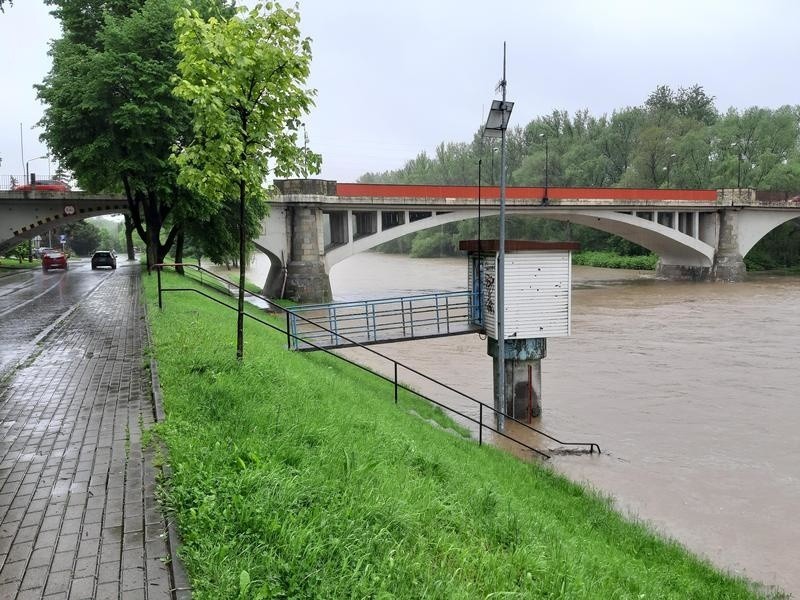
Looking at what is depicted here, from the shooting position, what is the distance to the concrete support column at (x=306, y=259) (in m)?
31.2

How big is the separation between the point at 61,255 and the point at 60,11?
54.9 feet

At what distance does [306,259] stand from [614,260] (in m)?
36.2

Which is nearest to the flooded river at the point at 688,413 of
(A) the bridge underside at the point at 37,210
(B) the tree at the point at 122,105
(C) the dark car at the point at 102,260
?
(B) the tree at the point at 122,105

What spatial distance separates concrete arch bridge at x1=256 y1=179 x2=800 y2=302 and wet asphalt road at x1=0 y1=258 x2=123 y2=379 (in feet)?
31.0

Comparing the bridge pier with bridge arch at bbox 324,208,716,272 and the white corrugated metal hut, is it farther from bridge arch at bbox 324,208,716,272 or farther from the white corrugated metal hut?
the white corrugated metal hut

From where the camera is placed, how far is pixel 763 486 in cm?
943

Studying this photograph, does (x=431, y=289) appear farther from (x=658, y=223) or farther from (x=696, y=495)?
(x=696, y=495)

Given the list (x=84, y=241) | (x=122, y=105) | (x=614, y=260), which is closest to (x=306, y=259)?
(x=122, y=105)

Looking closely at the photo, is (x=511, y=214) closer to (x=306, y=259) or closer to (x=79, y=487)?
(x=306, y=259)

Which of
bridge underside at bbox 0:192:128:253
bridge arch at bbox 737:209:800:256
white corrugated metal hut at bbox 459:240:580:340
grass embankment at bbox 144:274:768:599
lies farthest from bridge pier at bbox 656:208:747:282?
grass embankment at bbox 144:274:768:599

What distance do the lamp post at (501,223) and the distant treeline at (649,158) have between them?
31670 millimetres

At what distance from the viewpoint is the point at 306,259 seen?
31.6 metres

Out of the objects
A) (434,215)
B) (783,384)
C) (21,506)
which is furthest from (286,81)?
(434,215)

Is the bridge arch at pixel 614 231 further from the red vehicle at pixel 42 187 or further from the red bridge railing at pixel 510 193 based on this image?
the red vehicle at pixel 42 187
